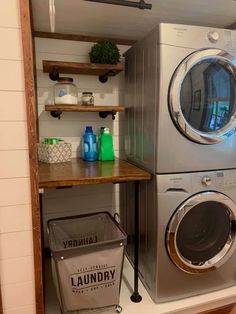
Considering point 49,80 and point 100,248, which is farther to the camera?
point 49,80

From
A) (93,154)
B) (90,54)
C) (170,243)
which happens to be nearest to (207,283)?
(170,243)

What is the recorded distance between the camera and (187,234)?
1.65m

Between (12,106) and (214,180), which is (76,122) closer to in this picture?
(12,106)

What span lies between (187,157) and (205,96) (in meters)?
0.38

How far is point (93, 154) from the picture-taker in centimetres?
195

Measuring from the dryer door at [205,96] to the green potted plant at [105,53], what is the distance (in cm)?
63

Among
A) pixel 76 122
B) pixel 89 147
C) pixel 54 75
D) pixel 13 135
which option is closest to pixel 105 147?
pixel 89 147

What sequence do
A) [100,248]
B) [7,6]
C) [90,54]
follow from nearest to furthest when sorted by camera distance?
[7,6], [100,248], [90,54]

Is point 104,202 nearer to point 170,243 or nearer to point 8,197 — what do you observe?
point 170,243

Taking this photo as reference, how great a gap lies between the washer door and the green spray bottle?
745mm

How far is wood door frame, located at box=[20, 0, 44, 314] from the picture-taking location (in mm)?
1062

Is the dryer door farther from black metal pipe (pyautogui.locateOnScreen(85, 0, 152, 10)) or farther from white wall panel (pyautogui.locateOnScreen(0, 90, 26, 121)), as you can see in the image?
white wall panel (pyautogui.locateOnScreen(0, 90, 26, 121))

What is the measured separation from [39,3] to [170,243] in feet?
5.30

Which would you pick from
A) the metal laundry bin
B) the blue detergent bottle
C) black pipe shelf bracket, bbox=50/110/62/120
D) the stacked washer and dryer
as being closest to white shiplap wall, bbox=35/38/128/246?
black pipe shelf bracket, bbox=50/110/62/120
